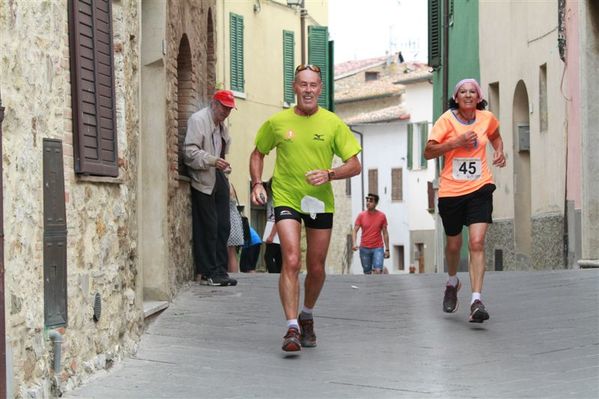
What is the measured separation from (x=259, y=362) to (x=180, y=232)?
15.8ft

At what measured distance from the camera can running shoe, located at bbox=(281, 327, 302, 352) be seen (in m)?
9.56

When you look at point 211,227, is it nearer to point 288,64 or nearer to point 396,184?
point 288,64

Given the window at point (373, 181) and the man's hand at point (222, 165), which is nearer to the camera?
the man's hand at point (222, 165)

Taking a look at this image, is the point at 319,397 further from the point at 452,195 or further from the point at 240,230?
the point at 240,230

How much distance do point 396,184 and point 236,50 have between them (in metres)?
30.9

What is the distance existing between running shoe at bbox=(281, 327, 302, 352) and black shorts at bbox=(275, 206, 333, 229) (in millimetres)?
745

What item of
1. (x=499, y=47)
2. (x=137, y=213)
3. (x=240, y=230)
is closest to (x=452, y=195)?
(x=137, y=213)

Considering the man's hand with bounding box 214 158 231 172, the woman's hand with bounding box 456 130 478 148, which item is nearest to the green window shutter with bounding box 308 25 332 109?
the man's hand with bounding box 214 158 231 172

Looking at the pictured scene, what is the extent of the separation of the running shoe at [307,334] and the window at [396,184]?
5371 cm

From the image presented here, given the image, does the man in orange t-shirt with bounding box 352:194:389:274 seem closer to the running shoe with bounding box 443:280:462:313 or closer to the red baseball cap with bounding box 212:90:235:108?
the red baseball cap with bounding box 212:90:235:108

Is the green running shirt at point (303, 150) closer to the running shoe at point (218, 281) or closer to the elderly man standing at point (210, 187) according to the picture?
the elderly man standing at point (210, 187)

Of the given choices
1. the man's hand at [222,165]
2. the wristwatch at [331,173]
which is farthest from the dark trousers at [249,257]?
the wristwatch at [331,173]

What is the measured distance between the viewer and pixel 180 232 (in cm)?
1416

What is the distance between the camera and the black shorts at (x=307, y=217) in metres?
9.85
